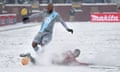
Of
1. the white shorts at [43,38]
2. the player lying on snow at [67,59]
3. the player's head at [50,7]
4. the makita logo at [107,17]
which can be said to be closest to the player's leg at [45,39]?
the white shorts at [43,38]

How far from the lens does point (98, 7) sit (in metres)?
60.6

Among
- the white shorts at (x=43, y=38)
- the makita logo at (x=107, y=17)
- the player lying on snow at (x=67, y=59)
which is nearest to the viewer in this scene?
the player lying on snow at (x=67, y=59)

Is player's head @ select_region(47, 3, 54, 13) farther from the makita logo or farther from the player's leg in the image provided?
the makita logo

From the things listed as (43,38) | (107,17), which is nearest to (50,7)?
(43,38)

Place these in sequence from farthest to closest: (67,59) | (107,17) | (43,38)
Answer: (107,17) < (43,38) < (67,59)

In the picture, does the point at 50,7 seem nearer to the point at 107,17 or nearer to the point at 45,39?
the point at 45,39

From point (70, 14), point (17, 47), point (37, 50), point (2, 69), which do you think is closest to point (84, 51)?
point (17, 47)

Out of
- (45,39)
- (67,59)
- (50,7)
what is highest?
(50,7)

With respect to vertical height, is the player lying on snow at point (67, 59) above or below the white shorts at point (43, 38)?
below

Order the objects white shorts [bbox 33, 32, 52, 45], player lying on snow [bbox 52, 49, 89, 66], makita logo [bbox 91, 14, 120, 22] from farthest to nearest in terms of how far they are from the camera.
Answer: makita logo [bbox 91, 14, 120, 22], white shorts [bbox 33, 32, 52, 45], player lying on snow [bbox 52, 49, 89, 66]

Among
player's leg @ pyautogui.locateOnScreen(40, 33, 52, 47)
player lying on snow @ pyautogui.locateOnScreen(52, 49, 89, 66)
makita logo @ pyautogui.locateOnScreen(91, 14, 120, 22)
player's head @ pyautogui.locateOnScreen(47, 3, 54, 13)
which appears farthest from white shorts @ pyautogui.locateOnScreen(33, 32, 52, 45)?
makita logo @ pyautogui.locateOnScreen(91, 14, 120, 22)

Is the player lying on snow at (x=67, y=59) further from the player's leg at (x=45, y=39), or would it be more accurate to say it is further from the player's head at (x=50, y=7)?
the player's head at (x=50, y=7)

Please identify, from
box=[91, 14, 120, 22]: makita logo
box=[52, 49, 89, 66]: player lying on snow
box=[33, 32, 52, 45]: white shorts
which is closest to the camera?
box=[52, 49, 89, 66]: player lying on snow

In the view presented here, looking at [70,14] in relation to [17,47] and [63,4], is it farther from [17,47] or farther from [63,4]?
[17,47]
